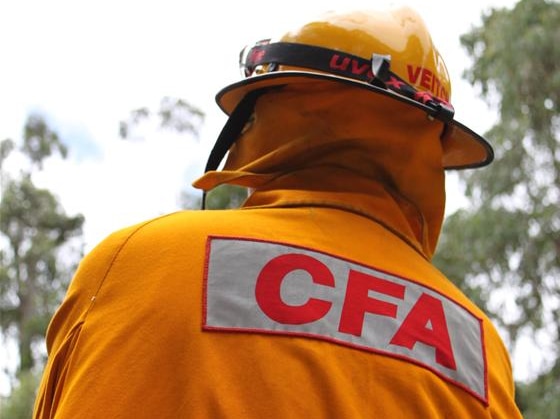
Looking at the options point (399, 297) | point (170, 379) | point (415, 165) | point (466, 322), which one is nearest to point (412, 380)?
point (399, 297)

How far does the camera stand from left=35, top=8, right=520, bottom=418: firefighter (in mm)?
1229

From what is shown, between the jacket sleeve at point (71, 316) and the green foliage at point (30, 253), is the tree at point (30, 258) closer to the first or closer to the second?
the green foliage at point (30, 253)

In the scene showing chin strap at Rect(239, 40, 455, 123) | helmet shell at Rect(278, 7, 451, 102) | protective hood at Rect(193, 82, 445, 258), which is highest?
helmet shell at Rect(278, 7, 451, 102)

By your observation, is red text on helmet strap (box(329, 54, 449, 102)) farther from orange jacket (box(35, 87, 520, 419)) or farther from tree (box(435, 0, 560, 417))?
tree (box(435, 0, 560, 417))

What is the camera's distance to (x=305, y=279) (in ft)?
4.40

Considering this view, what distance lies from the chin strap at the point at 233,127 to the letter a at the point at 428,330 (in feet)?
1.70

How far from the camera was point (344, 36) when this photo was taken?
1724 mm

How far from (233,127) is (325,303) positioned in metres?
0.56

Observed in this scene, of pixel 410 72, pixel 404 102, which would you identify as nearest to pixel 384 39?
pixel 410 72

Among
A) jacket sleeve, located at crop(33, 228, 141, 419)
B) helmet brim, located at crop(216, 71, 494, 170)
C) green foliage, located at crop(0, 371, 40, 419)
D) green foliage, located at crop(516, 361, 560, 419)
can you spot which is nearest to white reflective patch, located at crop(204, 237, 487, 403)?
jacket sleeve, located at crop(33, 228, 141, 419)

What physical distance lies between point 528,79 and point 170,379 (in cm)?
1129

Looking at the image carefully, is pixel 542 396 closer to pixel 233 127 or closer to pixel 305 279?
pixel 233 127

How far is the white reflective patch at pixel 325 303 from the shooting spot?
129cm

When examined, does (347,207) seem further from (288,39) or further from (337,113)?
(288,39)
